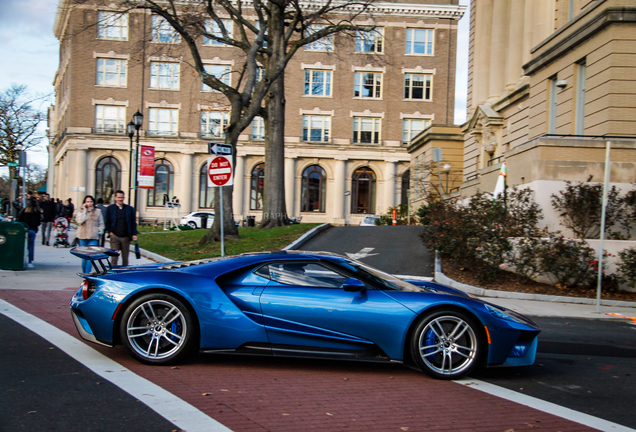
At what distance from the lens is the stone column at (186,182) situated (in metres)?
52.7

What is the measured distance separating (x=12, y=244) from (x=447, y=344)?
37.1 feet

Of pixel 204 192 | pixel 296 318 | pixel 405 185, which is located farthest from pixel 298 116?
pixel 296 318

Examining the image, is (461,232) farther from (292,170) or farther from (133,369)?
(292,170)

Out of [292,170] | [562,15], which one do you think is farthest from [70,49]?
[562,15]

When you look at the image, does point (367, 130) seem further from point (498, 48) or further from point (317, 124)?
point (498, 48)

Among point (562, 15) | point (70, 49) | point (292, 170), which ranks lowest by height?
point (292, 170)

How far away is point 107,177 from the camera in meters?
52.9

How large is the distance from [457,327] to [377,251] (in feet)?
42.5

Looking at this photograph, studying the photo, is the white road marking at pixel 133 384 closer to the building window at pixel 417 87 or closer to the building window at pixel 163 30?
the building window at pixel 163 30

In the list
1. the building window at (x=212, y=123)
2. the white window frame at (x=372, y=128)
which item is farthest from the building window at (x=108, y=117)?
the white window frame at (x=372, y=128)

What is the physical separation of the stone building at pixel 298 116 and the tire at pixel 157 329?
1852 inches

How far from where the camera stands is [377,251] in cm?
1872

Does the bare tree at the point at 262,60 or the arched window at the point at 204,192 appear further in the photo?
the arched window at the point at 204,192

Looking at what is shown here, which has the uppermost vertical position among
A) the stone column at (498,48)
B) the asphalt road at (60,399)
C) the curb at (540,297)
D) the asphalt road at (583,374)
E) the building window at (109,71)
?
the building window at (109,71)
